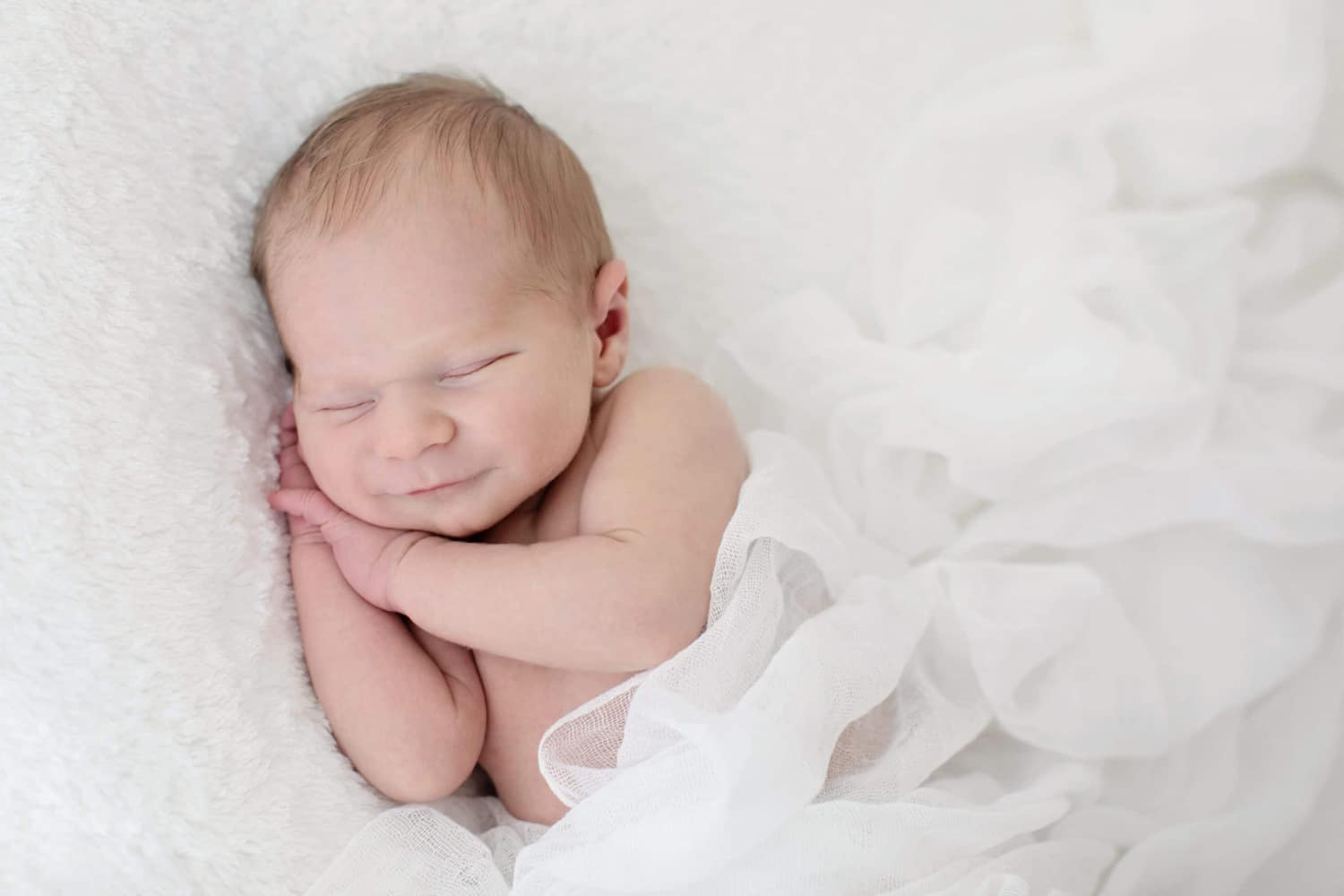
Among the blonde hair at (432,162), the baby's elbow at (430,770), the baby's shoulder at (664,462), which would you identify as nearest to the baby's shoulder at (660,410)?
the baby's shoulder at (664,462)

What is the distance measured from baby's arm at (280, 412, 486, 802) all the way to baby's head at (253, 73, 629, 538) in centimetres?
9

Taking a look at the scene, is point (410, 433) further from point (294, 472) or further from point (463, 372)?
point (294, 472)

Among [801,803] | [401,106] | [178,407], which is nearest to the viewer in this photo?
[801,803]

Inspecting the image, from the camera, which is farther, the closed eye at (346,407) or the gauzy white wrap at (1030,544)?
the closed eye at (346,407)

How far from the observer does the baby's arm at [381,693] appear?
3.78ft

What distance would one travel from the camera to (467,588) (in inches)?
45.2

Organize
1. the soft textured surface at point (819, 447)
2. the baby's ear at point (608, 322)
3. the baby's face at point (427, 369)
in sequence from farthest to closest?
the baby's ear at point (608, 322), the baby's face at point (427, 369), the soft textured surface at point (819, 447)

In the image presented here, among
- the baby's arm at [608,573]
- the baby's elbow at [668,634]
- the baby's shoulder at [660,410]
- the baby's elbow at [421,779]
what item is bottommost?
the baby's elbow at [421,779]

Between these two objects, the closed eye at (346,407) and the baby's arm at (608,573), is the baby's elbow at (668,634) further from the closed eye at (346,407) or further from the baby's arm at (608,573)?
the closed eye at (346,407)

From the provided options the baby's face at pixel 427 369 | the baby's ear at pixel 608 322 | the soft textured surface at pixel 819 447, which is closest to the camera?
the soft textured surface at pixel 819 447

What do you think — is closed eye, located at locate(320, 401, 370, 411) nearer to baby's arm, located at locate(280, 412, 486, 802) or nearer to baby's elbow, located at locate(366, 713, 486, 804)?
baby's arm, located at locate(280, 412, 486, 802)

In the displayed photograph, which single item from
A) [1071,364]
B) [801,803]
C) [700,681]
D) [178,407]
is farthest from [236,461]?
[1071,364]

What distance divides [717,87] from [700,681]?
805 mm

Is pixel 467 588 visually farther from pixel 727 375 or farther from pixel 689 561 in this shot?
pixel 727 375
